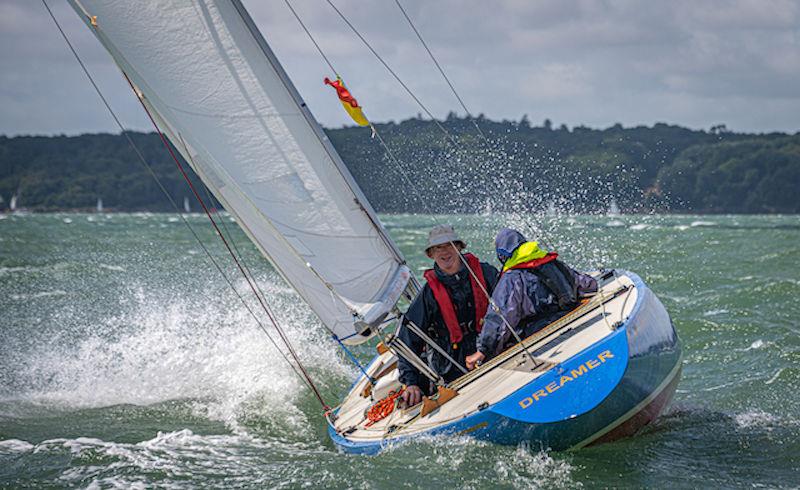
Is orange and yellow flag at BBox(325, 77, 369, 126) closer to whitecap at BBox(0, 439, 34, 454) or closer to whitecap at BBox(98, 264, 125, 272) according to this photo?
whitecap at BBox(0, 439, 34, 454)

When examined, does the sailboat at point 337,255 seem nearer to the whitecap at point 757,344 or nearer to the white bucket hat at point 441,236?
the white bucket hat at point 441,236

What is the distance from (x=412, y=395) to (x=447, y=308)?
2.37ft

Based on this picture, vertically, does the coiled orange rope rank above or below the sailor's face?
below

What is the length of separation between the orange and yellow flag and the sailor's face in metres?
1.28

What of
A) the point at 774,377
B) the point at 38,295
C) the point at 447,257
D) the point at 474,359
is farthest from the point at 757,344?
the point at 38,295

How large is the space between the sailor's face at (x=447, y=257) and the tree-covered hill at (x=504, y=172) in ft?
2.54

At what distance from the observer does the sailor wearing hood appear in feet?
23.4

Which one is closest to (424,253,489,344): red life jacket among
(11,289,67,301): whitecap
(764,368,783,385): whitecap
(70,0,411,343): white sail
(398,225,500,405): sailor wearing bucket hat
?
(398,225,500,405): sailor wearing bucket hat

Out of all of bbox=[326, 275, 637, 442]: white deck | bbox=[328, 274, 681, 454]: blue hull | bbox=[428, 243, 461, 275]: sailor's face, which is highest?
bbox=[428, 243, 461, 275]: sailor's face

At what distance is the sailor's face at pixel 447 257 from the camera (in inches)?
286

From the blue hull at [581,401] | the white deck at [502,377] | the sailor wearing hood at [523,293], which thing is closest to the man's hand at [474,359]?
the sailor wearing hood at [523,293]

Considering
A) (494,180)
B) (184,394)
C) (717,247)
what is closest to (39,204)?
(494,180)

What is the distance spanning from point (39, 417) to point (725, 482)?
6.26 meters

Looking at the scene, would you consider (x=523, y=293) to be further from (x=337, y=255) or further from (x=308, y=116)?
(x=308, y=116)
